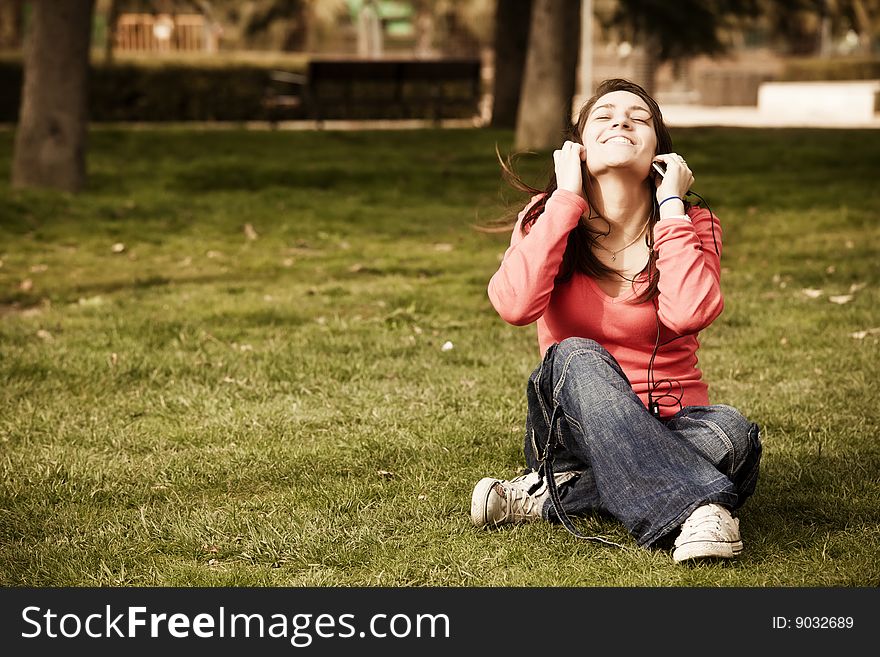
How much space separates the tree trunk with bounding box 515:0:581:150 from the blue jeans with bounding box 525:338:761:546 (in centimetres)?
1103

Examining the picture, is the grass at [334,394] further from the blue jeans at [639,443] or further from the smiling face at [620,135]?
the smiling face at [620,135]

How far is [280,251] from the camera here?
29.8 feet

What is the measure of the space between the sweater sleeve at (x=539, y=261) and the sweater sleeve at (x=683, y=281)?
0.83 feet

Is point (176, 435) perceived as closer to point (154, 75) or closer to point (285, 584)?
point (285, 584)

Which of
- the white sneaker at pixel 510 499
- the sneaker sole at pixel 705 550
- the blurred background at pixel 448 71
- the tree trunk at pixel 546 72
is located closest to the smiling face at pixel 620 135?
the white sneaker at pixel 510 499

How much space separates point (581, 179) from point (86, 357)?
315cm

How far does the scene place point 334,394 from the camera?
17.0 feet

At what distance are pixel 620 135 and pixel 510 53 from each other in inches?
657

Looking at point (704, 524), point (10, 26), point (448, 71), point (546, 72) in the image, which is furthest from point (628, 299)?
point (10, 26)

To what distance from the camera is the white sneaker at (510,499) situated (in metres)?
3.59

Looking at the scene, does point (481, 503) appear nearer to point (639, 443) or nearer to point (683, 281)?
point (639, 443)

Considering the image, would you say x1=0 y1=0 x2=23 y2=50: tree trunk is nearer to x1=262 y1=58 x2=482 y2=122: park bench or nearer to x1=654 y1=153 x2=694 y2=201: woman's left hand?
x1=262 y1=58 x2=482 y2=122: park bench

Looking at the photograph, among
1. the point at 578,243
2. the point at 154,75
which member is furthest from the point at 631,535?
the point at 154,75

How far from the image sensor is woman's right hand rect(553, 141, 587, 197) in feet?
11.1
